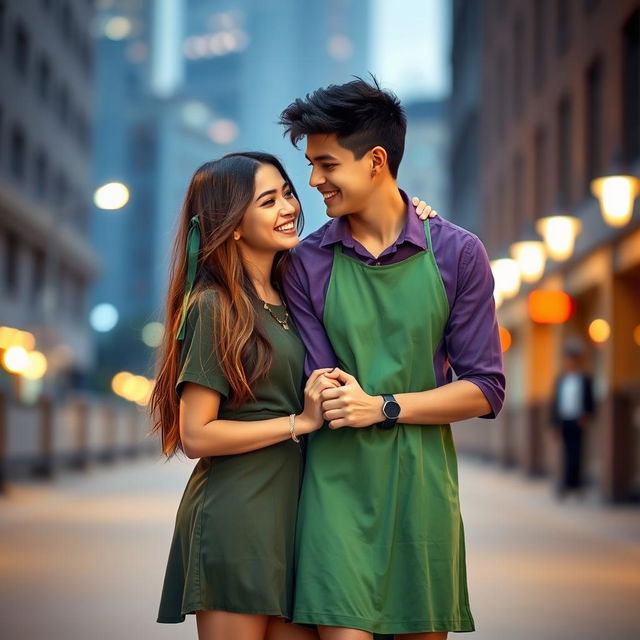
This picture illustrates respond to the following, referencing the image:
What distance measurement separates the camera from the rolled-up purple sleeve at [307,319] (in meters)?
4.05

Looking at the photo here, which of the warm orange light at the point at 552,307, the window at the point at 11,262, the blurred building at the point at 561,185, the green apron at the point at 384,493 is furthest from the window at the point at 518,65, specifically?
the green apron at the point at 384,493

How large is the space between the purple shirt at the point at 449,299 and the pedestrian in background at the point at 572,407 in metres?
15.9

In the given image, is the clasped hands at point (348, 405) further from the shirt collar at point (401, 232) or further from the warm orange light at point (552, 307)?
the warm orange light at point (552, 307)

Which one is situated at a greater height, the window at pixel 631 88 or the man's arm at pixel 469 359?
the window at pixel 631 88

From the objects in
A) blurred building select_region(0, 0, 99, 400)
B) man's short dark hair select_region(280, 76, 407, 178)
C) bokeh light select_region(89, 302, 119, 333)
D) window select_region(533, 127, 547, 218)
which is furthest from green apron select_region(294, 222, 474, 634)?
bokeh light select_region(89, 302, 119, 333)

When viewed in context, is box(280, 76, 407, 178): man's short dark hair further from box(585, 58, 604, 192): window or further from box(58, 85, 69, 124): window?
box(58, 85, 69, 124): window

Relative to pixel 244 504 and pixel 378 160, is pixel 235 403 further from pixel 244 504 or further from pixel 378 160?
pixel 378 160

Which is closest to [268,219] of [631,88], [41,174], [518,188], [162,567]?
Result: [162,567]

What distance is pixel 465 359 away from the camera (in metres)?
4.03

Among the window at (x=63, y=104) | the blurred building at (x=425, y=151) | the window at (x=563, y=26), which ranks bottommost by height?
the window at (x=563, y=26)

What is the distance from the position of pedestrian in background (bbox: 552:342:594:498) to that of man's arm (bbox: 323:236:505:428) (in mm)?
15943

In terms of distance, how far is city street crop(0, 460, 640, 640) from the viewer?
26.9 feet

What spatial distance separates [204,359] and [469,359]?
2.54ft

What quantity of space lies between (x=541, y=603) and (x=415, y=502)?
558cm
